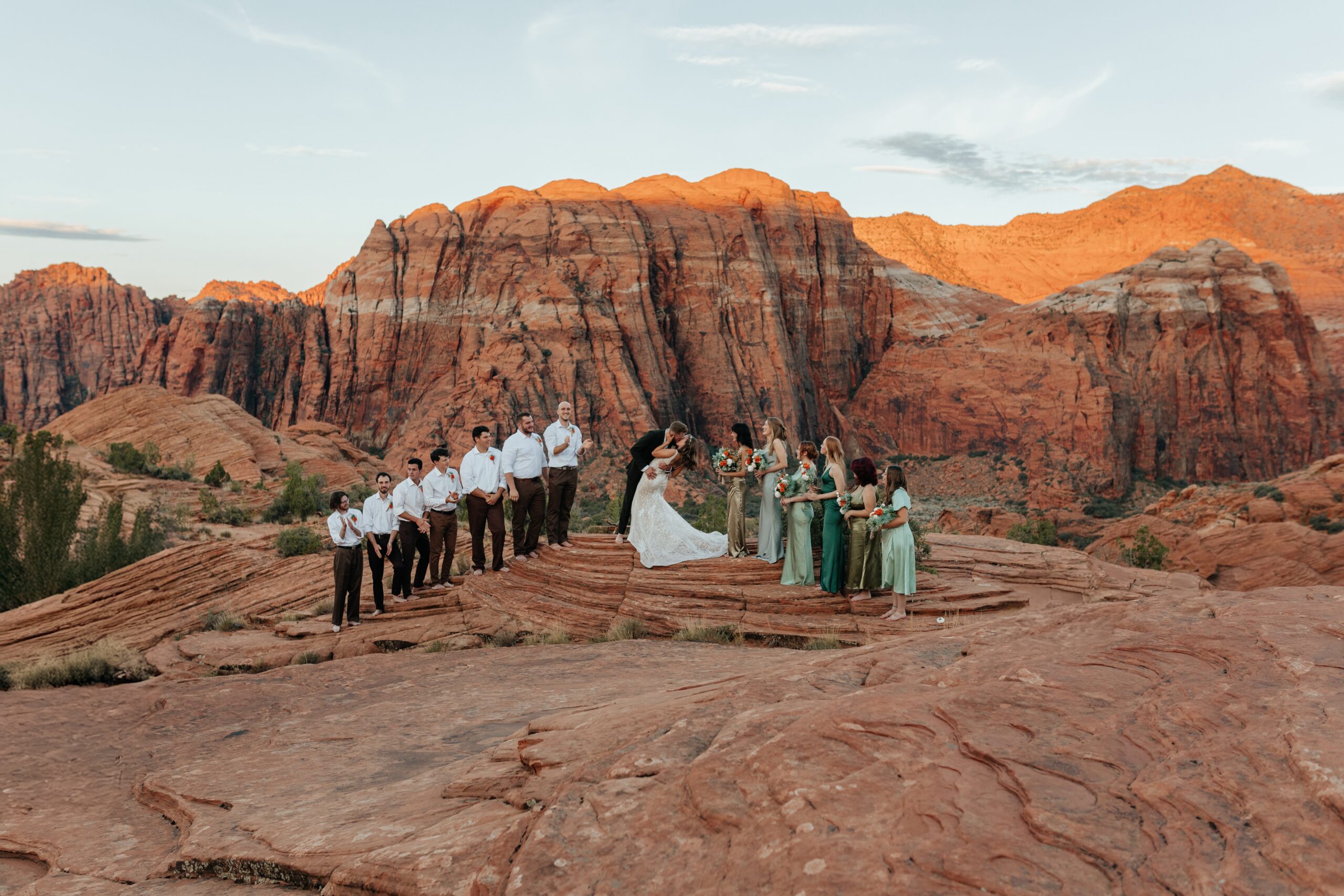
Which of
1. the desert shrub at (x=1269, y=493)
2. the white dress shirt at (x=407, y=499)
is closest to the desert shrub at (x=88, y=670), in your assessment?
the white dress shirt at (x=407, y=499)

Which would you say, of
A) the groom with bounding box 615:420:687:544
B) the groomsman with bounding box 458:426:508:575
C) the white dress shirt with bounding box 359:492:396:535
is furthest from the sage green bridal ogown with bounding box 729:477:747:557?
the white dress shirt with bounding box 359:492:396:535

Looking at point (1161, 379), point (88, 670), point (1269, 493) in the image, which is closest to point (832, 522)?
point (88, 670)

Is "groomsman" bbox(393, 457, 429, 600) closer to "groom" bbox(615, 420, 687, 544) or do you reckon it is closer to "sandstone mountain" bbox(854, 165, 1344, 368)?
"groom" bbox(615, 420, 687, 544)

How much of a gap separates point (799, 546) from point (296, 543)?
41.3ft

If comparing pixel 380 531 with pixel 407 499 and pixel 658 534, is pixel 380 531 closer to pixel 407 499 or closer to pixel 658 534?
pixel 407 499

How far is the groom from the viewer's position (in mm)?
Result: 11938

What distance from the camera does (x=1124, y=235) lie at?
118m

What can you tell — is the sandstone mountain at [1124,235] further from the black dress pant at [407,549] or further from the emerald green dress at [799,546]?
the black dress pant at [407,549]

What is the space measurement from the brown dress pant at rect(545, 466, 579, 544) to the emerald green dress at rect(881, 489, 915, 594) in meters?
5.02

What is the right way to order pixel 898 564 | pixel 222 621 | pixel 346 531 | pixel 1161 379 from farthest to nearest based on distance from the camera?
pixel 1161 379 → pixel 222 621 → pixel 346 531 → pixel 898 564

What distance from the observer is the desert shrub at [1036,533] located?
29.6m

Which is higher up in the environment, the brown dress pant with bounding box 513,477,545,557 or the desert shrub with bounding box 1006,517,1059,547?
the brown dress pant with bounding box 513,477,545,557

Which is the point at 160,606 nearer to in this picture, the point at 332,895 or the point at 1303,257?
the point at 332,895

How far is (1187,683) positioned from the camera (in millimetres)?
4129
